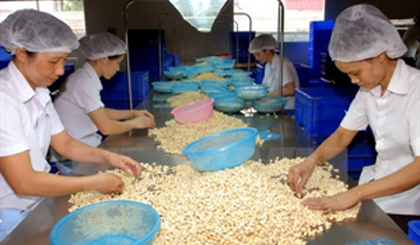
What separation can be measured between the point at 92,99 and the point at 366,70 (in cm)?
169

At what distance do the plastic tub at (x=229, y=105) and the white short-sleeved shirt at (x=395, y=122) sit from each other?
3.63 feet

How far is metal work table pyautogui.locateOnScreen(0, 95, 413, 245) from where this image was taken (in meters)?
1.13

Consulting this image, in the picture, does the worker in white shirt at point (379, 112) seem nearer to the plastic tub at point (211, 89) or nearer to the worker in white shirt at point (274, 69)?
the plastic tub at point (211, 89)

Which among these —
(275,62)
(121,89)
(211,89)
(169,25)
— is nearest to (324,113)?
(211,89)

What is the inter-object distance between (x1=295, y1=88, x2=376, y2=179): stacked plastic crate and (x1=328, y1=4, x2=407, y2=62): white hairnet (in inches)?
33.7

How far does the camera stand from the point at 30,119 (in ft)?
4.98

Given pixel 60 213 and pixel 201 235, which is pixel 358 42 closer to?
pixel 201 235

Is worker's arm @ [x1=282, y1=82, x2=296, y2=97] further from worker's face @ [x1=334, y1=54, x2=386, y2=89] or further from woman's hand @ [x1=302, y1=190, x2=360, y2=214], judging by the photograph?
woman's hand @ [x1=302, y1=190, x2=360, y2=214]

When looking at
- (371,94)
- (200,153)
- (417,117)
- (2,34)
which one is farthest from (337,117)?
(2,34)

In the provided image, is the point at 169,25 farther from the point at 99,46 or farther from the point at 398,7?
the point at 99,46

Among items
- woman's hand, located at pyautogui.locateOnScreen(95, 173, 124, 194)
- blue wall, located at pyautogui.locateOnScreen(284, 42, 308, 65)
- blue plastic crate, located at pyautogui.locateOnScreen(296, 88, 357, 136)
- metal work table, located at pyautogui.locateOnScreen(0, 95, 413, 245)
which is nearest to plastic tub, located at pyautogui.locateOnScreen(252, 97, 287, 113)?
metal work table, located at pyautogui.locateOnScreen(0, 95, 413, 245)

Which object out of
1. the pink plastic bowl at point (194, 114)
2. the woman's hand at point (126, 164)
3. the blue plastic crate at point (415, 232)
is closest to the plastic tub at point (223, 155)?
the woman's hand at point (126, 164)

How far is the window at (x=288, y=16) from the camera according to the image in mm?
10148

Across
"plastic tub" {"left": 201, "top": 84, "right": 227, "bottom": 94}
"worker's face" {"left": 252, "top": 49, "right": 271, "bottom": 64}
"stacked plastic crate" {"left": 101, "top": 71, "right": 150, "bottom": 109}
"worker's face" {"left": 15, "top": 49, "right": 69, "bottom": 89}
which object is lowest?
"stacked plastic crate" {"left": 101, "top": 71, "right": 150, "bottom": 109}
